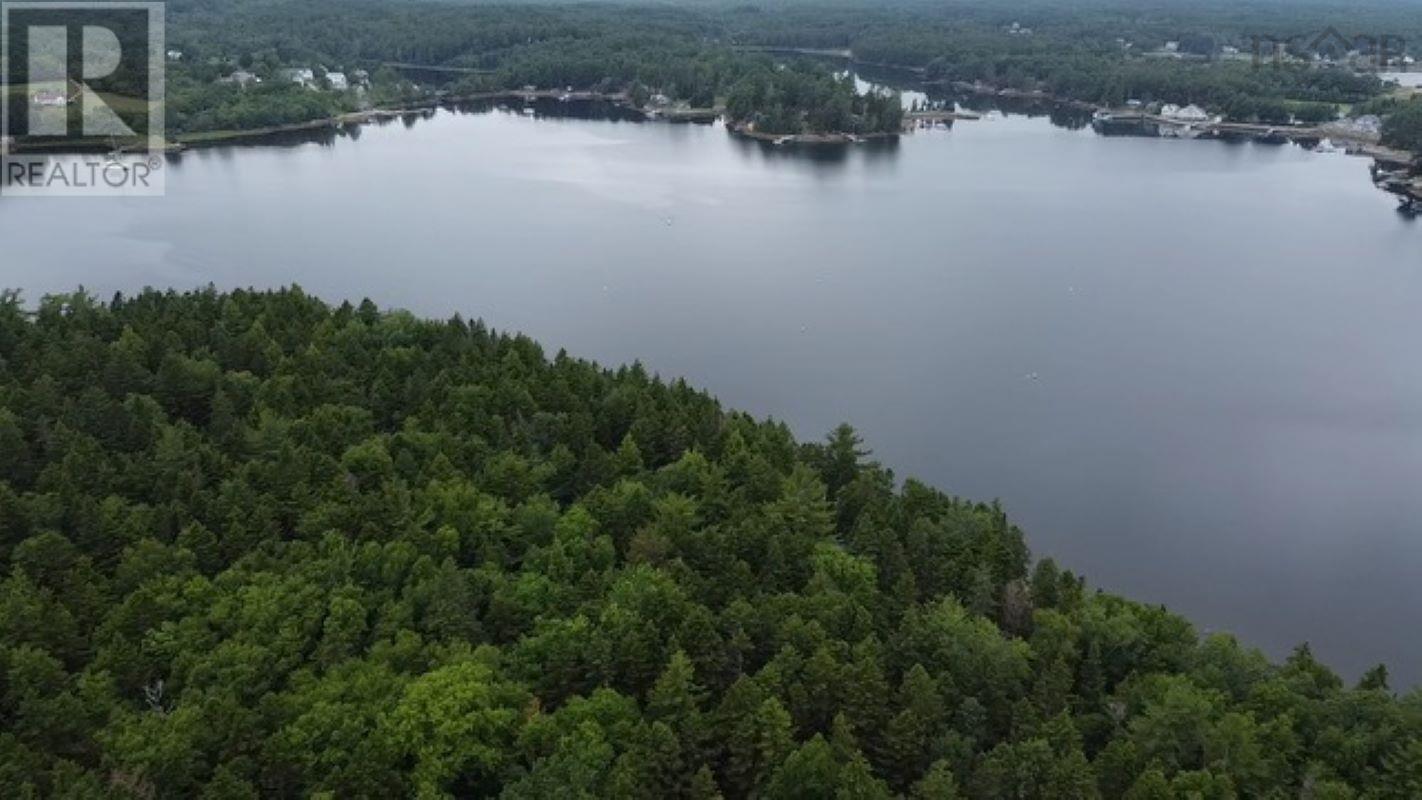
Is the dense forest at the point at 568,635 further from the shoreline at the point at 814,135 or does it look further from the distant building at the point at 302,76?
the distant building at the point at 302,76

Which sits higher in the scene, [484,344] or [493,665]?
[484,344]

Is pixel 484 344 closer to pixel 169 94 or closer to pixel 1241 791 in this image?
pixel 1241 791

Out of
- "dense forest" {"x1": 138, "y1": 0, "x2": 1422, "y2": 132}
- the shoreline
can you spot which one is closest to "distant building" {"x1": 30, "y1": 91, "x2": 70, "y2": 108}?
the shoreline

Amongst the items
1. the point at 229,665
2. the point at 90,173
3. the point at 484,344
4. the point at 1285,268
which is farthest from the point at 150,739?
the point at 90,173

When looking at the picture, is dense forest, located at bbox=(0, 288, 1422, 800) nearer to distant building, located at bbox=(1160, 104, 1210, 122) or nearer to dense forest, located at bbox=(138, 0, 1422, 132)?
dense forest, located at bbox=(138, 0, 1422, 132)
